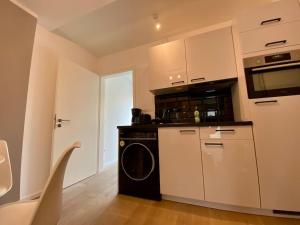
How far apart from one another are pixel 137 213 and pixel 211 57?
2004 mm

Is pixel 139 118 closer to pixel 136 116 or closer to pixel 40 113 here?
pixel 136 116

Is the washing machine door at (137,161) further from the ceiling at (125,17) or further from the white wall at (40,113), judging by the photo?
the ceiling at (125,17)

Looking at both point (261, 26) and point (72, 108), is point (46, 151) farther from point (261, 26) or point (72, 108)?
point (261, 26)

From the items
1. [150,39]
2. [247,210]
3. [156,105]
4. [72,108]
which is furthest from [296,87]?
[72,108]

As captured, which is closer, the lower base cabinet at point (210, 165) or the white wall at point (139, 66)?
the lower base cabinet at point (210, 165)

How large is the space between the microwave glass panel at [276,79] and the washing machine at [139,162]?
4.02 feet

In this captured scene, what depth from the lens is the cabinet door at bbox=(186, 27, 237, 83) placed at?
5.88ft

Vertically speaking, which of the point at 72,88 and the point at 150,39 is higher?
the point at 150,39

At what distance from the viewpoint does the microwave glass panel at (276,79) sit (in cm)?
140

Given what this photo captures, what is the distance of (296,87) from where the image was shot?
1369 millimetres

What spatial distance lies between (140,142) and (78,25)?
2.02 meters

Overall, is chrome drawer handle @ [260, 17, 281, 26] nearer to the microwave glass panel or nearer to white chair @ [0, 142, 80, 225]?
the microwave glass panel

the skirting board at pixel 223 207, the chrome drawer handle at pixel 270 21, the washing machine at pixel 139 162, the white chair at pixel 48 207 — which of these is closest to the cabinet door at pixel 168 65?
the washing machine at pixel 139 162

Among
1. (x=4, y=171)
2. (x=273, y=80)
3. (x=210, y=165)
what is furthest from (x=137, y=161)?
(x=273, y=80)
